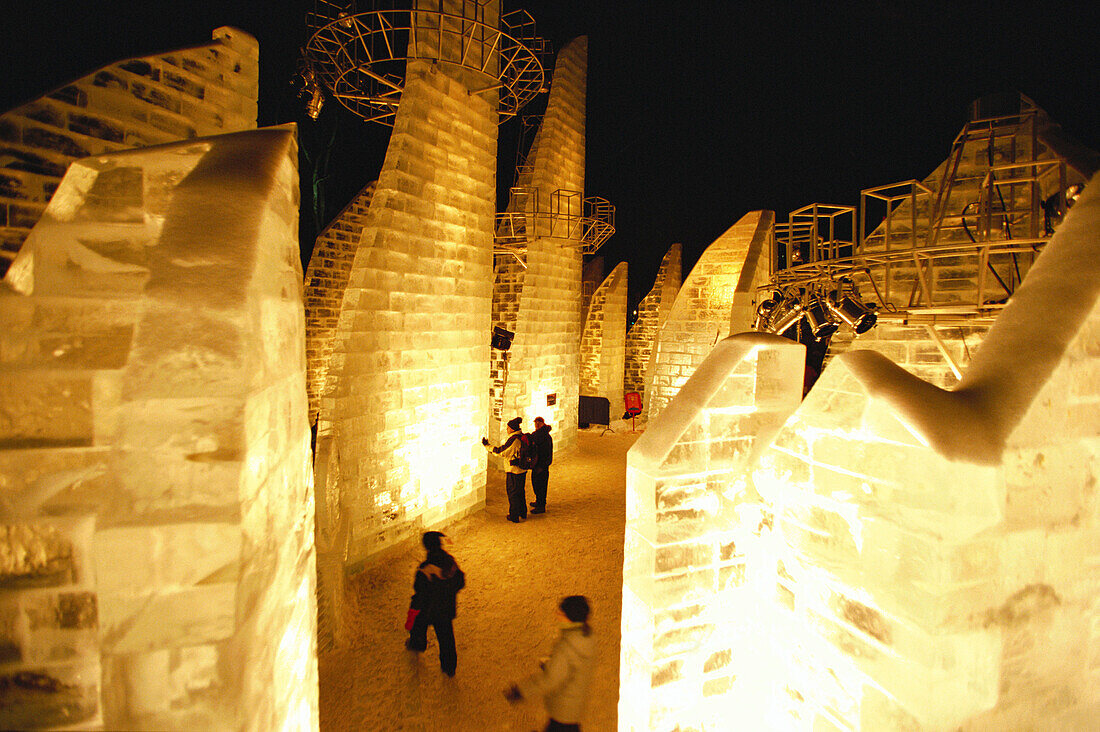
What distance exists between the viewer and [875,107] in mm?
14992

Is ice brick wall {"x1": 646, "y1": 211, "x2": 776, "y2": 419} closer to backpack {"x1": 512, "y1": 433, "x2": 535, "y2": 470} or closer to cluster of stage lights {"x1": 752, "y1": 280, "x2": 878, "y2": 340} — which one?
cluster of stage lights {"x1": 752, "y1": 280, "x2": 878, "y2": 340}

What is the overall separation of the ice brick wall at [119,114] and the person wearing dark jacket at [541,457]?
17.2 feet

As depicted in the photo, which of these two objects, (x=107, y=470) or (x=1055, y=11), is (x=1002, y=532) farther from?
(x=1055, y=11)

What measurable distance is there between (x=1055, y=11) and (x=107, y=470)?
10.5 metres

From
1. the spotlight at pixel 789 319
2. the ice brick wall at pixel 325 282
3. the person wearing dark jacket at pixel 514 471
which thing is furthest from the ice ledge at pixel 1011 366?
the ice brick wall at pixel 325 282

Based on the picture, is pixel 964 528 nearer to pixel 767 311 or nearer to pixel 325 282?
pixel 767 311

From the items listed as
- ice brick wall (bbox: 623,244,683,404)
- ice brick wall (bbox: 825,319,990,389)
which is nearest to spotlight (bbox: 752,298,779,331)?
ice brick wall (bbox: 825,319,990,389)

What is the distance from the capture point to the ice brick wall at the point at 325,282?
10.3 meters

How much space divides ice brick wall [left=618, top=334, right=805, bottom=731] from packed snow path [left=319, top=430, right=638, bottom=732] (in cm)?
148

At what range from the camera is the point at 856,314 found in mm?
5395

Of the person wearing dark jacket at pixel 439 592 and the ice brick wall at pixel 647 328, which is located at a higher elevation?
the ice brick wall at pixel 647 328

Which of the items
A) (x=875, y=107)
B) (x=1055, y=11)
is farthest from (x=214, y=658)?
(x=875, y=107)

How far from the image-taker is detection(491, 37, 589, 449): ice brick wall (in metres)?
10.4

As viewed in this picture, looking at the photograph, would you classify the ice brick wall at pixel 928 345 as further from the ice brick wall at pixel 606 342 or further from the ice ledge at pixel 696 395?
the ice brick wall at pixel 606 342
